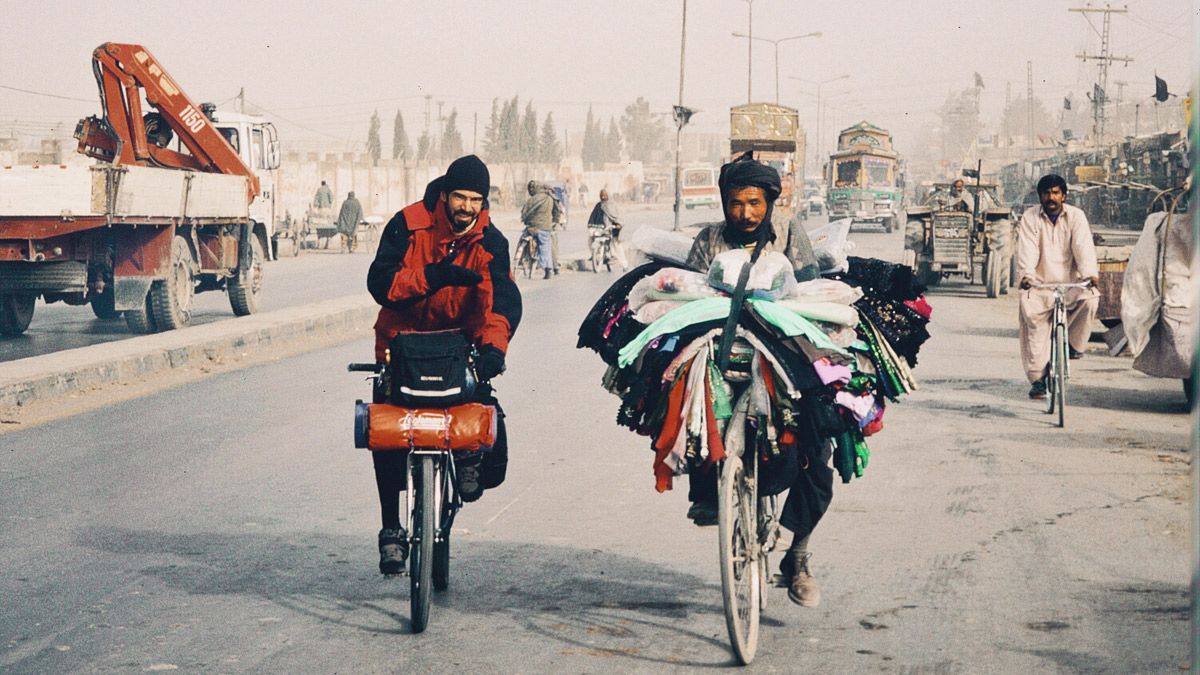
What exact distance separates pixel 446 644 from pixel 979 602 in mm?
1988

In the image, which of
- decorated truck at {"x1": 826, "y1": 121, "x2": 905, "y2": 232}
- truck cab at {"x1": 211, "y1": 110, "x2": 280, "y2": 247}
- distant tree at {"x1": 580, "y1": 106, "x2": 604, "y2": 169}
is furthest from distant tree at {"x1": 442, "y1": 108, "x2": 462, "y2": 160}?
truck cab at {"x1": 211, "y1": 110, "x2": 280, "y2": 247}

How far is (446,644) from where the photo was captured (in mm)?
5109

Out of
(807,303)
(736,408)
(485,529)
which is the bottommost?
(485,529)

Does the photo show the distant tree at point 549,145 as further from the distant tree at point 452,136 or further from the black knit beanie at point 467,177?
the black knit beanie at point 467,177

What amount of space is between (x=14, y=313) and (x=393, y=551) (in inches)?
534

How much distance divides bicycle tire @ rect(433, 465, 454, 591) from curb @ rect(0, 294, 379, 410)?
6531 millimetres

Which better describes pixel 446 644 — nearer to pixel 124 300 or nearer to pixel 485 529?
pixel 485 529

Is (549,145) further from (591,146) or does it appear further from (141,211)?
(141,211)

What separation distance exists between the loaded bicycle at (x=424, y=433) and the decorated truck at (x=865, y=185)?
45940mm

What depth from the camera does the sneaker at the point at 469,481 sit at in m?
5.62

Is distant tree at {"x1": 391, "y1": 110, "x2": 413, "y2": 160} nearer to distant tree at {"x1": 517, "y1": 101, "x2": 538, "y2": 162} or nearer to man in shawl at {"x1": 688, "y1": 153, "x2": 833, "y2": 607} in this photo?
distant tree at {"x1": 517, "y1": 101, "x2": 538, "y2": 162}

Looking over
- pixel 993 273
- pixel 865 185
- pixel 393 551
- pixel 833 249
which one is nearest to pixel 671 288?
pixel 833 249

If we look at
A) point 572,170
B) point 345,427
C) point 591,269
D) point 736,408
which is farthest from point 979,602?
point 572,170

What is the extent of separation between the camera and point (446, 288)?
565cm
